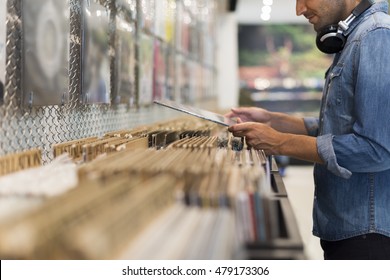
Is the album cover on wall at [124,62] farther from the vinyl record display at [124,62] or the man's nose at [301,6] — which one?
the man's nose at [301,6]

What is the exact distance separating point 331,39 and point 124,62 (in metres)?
1.29

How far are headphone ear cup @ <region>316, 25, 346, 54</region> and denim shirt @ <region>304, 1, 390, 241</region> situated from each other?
1.6 inches

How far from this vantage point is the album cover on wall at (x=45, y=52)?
5.19 feet

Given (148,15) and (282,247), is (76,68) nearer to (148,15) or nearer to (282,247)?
(282,247)

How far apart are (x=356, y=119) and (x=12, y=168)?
1129 millimetres

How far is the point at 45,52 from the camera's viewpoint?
67.5 inches

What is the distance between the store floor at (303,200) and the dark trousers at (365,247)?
78 cm

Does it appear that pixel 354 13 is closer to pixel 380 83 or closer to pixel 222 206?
pixel 380 83

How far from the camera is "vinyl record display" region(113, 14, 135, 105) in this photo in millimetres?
2713

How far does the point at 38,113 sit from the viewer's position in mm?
1755

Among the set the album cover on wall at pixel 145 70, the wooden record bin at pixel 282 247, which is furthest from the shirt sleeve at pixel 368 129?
the album cover on wall at pixel 145 70

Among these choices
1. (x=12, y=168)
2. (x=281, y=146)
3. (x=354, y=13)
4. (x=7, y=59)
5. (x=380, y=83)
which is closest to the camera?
(x=12, y=168)

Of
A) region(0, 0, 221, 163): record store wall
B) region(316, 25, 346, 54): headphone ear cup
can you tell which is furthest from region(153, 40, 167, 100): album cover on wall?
region(316, 25, 346, 54): headphone ear cup
